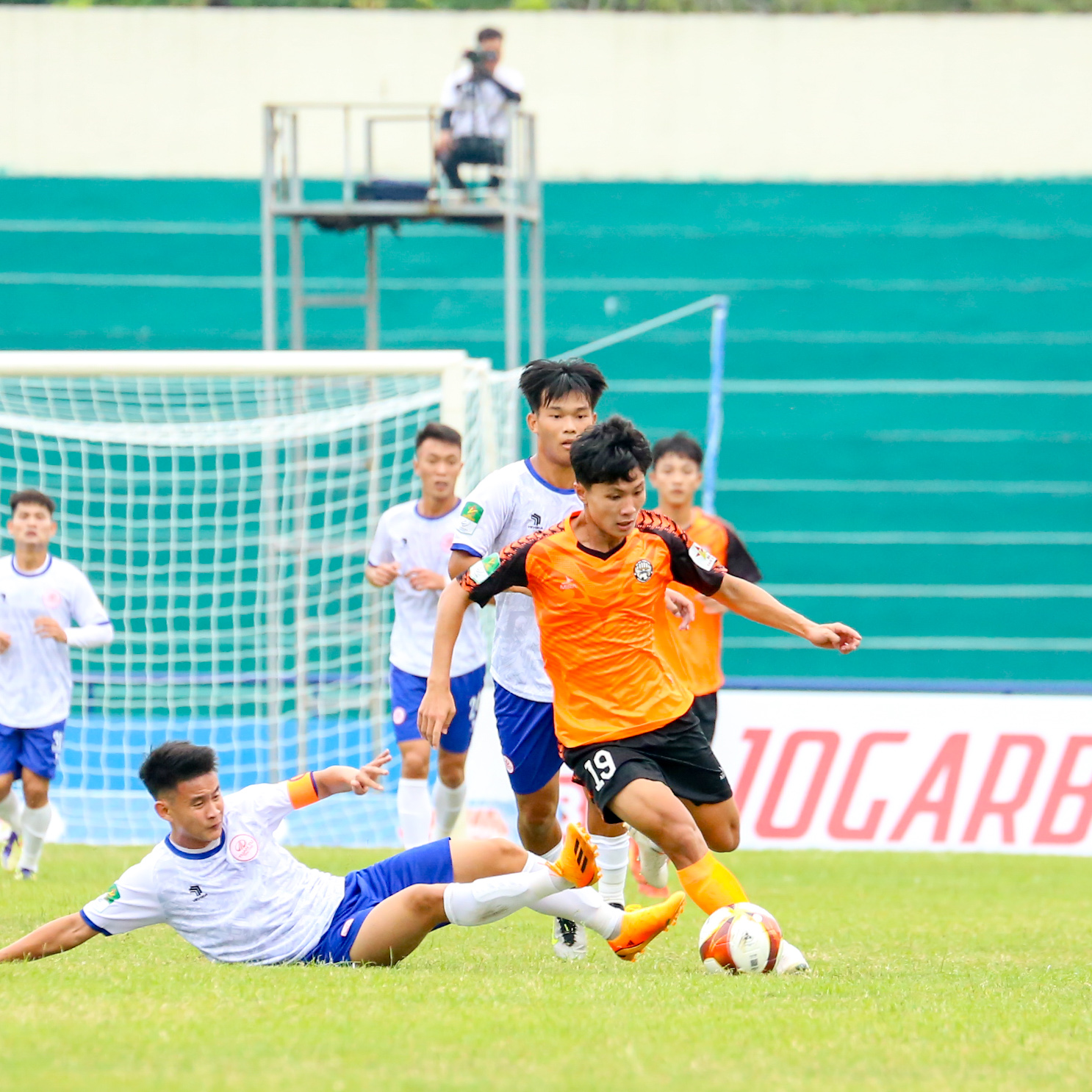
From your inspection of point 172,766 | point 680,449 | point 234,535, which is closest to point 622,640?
point 172,766

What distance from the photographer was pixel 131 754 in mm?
14383

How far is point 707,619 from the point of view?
970 cm

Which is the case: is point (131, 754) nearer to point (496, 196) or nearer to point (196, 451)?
point (196, 451)

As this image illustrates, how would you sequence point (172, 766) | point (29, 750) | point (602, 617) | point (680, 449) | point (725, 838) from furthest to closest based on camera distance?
point (29, 750), point (680, 449), point (725, 838), point (602, 617), point (172, 766)

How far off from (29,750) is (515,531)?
437 cm

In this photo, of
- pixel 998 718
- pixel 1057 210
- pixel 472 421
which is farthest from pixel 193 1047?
pixel 1057 210

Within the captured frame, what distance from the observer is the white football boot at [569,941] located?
6.70 metres

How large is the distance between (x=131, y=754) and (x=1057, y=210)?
1304 centimetres

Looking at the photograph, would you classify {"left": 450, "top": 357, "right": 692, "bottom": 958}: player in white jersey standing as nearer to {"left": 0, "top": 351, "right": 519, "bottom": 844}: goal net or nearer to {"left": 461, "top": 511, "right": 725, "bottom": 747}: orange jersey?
{"left": 461, "top": 511, "right": 725, "bottom": 747}: orange jersey

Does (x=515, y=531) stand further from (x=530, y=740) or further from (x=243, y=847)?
(x=243, y=847)

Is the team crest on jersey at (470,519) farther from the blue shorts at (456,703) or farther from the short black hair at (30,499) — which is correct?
the short black hair at (30,499)

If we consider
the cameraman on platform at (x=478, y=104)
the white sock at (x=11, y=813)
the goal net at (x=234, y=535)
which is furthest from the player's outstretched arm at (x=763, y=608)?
the cameraman on platform at (x=478, y=104)

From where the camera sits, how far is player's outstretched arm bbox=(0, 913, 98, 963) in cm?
571

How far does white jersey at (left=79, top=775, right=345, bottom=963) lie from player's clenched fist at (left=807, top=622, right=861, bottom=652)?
1913 millimetres
